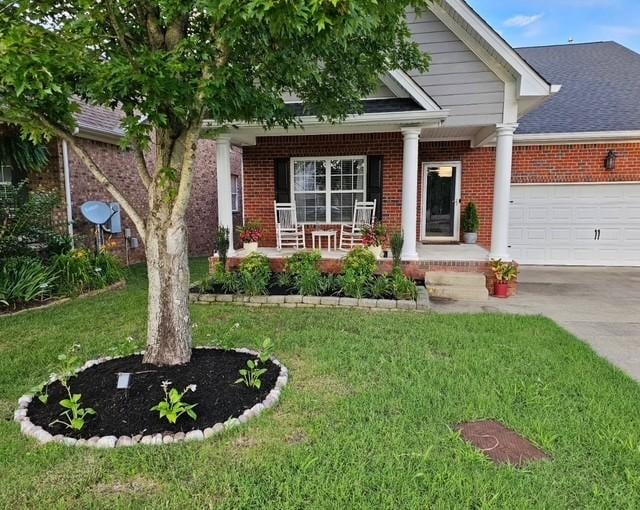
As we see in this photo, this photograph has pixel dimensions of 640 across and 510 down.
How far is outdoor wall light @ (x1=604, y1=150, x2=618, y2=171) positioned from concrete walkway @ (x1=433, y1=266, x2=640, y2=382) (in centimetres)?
240

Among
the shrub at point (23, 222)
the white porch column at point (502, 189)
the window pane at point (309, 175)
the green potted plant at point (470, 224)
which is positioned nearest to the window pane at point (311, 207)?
the window pane at point (309, 175)

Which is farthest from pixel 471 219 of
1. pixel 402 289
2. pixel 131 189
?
pixel 131 189

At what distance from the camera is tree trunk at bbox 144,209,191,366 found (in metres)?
3.43

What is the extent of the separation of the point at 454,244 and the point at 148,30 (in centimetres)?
775

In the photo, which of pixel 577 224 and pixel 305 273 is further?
pixel 577 224

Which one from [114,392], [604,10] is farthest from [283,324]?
[604,10]

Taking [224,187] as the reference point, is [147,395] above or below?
below

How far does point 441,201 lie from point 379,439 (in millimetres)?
7857

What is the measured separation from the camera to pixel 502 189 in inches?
279

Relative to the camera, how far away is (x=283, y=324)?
17.1 feet

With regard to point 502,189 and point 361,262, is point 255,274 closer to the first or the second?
point 361,262

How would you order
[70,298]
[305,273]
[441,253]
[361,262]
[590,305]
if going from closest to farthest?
[590,305]
[305,273]
[70,298]
[361,262]
[441,253]

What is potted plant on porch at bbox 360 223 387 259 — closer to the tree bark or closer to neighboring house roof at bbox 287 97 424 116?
neighboring house roof at bbox 287 97 424 116

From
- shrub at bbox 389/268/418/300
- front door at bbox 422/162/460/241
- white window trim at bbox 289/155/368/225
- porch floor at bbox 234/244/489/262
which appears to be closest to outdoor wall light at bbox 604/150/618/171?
front door at bbox 422/162/460/241
